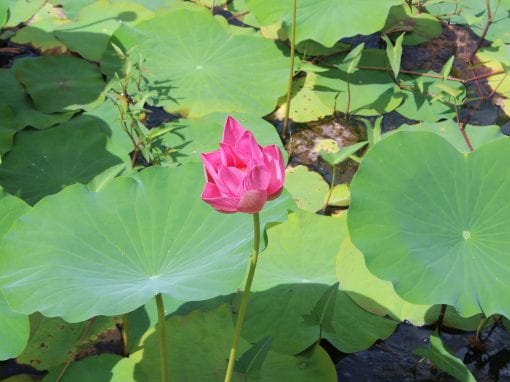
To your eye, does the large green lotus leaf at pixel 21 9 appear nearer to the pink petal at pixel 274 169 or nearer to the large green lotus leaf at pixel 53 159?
the large green lotus leaf at pixel 53 159

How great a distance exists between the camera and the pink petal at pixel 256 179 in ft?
4.14

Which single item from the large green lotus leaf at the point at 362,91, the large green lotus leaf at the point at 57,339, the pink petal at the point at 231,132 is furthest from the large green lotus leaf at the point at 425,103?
the pink petal at the point at 231,132

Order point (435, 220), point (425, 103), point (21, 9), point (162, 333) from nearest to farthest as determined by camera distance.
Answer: point (162, 333) → point (435, 220) → point (425, 103) → point (21, 9)

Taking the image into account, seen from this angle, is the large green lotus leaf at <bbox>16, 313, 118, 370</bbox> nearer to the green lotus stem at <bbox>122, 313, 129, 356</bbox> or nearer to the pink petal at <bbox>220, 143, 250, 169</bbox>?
the green lotus stem at <bbox>122, 313, 129, 356</bbox>

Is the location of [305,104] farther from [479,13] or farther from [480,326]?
[480,326]

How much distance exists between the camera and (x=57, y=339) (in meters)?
2.07

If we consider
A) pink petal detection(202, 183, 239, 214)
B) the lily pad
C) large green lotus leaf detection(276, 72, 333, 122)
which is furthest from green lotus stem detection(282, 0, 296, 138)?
pink petal detection(202, 183, 239, 214)

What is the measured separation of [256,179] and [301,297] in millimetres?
900

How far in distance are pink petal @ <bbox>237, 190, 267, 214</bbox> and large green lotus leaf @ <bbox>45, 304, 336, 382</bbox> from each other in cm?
73

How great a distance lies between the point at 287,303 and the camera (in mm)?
2090

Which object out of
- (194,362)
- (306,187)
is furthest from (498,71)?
(194,362)

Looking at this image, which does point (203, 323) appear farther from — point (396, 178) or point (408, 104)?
point (408, 104)

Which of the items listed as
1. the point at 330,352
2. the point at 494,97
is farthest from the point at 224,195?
the point at 494,97

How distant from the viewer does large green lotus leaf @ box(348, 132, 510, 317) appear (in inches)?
69.6
